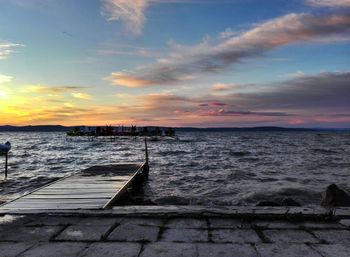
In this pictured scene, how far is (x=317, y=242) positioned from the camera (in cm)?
521

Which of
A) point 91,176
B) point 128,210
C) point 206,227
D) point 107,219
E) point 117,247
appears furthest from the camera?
point 91,176

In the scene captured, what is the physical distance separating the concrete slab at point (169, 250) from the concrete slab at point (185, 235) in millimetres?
218

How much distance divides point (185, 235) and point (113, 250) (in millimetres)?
1129

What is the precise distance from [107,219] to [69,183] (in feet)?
24.3

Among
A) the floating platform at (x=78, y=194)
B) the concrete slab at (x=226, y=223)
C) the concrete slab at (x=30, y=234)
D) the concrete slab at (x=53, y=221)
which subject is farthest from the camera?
the floating platform at (x=78, y=194)

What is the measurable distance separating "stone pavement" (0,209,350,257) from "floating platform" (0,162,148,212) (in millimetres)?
2305

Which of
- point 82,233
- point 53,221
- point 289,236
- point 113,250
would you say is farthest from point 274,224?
point 53,221

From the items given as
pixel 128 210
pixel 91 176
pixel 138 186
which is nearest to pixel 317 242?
pixel 128 210

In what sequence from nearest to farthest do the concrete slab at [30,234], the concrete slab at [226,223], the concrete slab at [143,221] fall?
the concrete slab at [30,234], the concrete slab at [226,223], the concrete slab at [143,221]

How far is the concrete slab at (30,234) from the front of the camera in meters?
5.49

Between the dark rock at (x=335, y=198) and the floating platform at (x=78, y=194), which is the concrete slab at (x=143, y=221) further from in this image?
the dark rock at (x=335, y=198)

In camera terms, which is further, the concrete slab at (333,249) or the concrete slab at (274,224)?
the concrete slab at (274,224)

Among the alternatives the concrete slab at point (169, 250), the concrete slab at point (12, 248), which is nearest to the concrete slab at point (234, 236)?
the concrete slab at point (169, 250)

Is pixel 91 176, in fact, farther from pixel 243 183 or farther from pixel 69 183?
pixel 243 183
